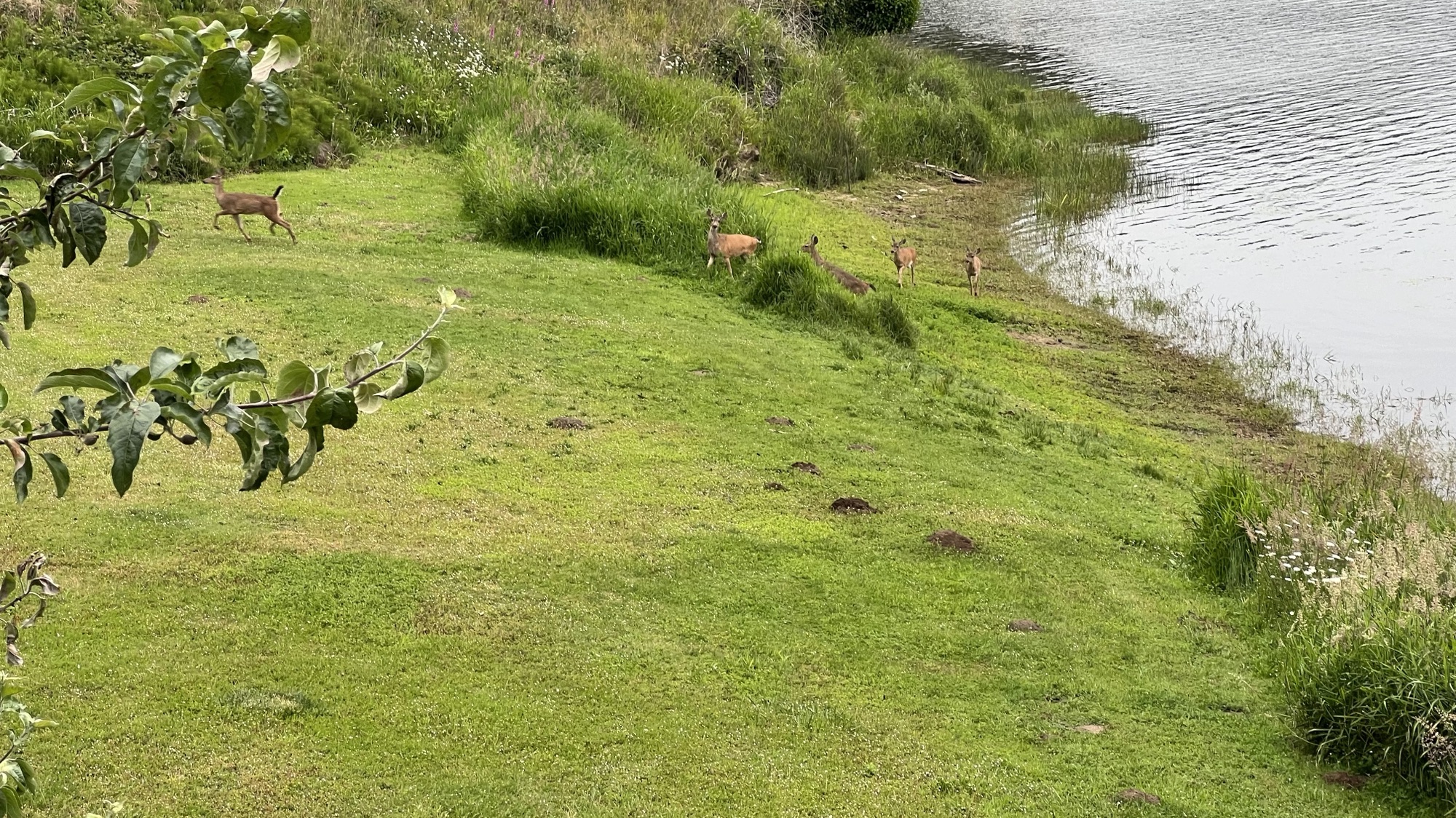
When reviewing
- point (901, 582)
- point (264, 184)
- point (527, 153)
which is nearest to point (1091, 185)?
point (527, 153)

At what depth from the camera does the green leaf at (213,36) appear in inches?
93.6

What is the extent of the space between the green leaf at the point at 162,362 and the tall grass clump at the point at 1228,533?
7.96m

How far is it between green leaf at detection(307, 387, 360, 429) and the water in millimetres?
17051

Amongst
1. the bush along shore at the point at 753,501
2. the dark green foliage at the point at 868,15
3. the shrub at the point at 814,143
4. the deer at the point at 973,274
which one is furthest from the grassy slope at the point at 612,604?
the dark green foliage at the point at 868,15

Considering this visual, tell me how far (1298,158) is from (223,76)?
98.7 ft

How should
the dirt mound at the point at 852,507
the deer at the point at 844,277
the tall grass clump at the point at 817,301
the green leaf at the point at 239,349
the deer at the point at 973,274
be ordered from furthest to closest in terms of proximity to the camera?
the deer at the point at 973,274, the deer at the point at 844,277, the tall grass clump at the point at 817,301, the dirt mound at the point at 852,507, the green leaf at the point at 239,349

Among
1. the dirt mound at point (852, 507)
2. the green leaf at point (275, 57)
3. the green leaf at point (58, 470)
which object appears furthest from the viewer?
the dirt mound at point (852, 507)

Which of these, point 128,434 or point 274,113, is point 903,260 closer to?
point 274,113

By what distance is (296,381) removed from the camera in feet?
8.09

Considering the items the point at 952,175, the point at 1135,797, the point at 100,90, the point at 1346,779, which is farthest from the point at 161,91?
the point at 952,175

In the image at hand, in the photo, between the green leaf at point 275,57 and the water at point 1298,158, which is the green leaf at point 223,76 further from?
the water at point 1298,158

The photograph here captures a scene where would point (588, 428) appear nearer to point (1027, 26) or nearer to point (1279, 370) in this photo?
point (1279, 370)

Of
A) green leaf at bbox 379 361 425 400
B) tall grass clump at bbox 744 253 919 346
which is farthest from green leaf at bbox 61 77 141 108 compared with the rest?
tall grass clump at bbox 744 253 919 346

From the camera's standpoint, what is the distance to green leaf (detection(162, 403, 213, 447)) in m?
2.18
